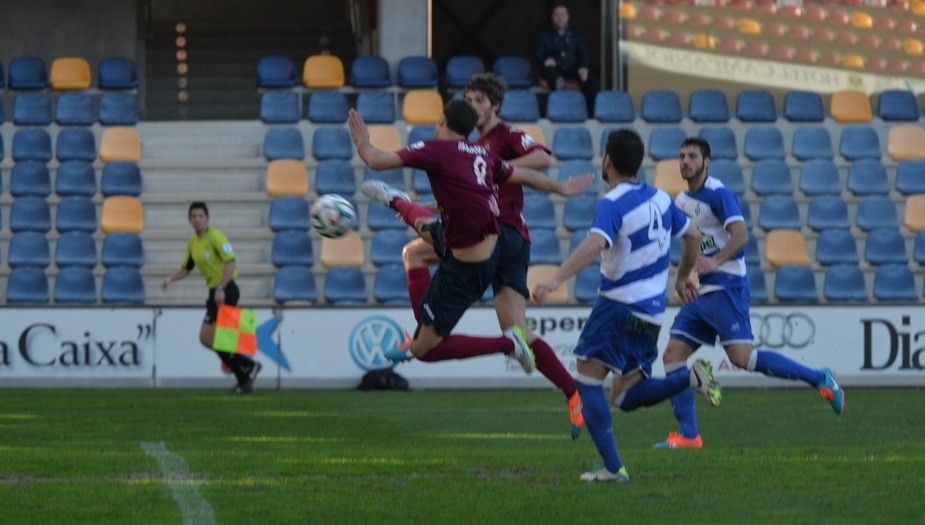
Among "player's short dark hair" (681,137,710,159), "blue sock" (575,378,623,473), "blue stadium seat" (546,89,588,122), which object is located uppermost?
"blue stadium seat" (546,89,588,122)

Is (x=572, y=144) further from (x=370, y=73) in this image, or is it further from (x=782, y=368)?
(x=782, y=368)

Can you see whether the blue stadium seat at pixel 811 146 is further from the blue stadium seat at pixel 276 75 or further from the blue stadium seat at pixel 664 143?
the blue stadium seat at pixel 276 75

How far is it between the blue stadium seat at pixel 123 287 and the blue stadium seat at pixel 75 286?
0.15m

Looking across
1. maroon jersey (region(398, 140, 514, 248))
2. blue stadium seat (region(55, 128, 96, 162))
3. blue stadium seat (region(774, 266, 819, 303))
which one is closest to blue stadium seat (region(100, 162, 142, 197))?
blue stadium seat (region(55, 128, 96, 162))

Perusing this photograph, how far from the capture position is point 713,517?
7.26m

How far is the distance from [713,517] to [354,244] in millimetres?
12647

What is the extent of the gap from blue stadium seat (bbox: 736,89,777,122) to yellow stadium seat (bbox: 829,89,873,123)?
864 mm

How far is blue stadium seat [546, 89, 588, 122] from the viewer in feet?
68.1

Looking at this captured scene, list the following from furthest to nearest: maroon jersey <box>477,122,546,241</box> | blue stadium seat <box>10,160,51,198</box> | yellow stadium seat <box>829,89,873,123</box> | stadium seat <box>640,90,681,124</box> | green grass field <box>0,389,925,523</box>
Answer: yellow stadium seat <box>829,89,873,123</box> < stadium seat <box>640,90,681,124</box> < blue stadium seat <box>10,160,51,198</box> < maroon jersey <box>477,122,546,241</box> < green grass field <box>0,389,925,523</box>

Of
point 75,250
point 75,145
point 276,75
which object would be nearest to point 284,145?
point 276,75

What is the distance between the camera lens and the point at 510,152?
34.3 ft

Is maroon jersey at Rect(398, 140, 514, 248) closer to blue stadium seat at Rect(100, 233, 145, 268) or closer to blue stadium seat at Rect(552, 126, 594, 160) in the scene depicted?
blue stadium seat at Rect(100, 233, 145, 268)

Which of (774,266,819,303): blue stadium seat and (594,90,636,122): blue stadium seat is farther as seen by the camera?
(594,90,636,122): blue stadium seat

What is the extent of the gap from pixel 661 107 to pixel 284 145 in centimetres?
442
